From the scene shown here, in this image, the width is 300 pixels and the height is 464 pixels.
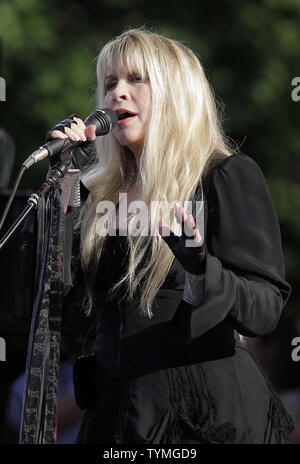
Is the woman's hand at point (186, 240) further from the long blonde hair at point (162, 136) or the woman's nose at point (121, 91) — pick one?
the woman's nose at point (121, 91)

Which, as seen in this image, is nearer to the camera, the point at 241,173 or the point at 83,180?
the point at 241,173

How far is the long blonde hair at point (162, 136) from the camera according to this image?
2.41 meters

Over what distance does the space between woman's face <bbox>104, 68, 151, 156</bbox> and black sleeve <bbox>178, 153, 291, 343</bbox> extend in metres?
0.32

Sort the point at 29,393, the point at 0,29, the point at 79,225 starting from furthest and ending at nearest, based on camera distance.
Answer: the point at 0,29
the point at 79,225
the point at 29,393

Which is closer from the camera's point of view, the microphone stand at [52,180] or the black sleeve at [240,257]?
the black sleeve at [240,257]

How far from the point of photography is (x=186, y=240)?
197 centimetres

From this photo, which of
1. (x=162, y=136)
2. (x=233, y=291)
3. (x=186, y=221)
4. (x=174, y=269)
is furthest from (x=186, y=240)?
(x=162, y=136)

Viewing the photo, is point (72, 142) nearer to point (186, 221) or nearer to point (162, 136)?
point (162, 136)

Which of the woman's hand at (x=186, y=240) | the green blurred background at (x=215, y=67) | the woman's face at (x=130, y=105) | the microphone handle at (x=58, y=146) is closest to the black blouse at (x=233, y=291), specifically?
the woman's hand at (x=186, y=240)

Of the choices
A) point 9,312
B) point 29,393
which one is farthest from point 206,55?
point 29,393

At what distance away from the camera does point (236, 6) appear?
774 cm

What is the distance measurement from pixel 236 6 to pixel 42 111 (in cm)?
198

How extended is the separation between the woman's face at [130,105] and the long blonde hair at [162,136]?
0.02m
